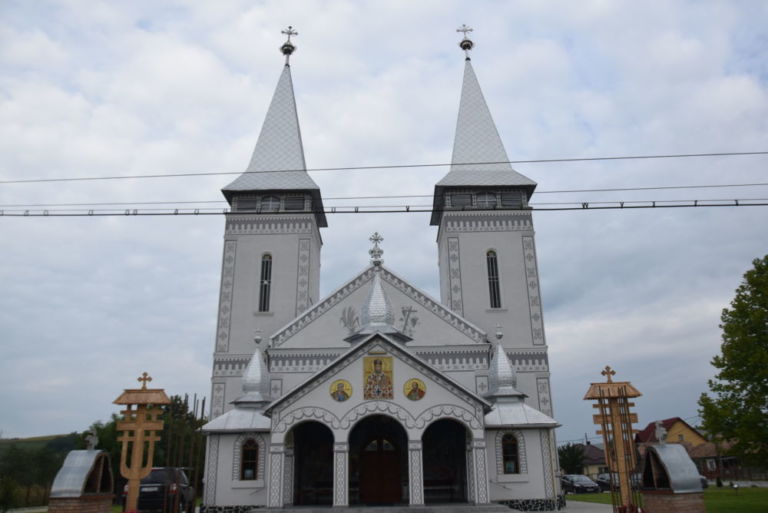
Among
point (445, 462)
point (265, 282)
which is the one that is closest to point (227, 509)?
point (445, 462)

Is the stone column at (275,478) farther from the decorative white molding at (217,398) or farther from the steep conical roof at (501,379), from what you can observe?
the decorative white molding at (217,398)

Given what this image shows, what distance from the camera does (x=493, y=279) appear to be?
33375 mm

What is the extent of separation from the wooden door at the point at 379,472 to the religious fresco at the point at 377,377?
4.01 meters

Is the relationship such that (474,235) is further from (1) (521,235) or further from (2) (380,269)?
(2) (380,269)

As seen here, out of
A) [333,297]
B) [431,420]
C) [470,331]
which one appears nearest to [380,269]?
[333,297]

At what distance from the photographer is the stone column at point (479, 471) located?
67.7 feet

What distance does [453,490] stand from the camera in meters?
24.1

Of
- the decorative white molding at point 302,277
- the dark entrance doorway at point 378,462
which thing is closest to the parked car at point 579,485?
the dark entrance doorway at point 378,462

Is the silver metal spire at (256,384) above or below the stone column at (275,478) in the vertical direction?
above

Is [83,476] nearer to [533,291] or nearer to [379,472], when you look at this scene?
[379,472]

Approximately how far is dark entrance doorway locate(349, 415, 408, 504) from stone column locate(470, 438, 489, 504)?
350 centimetres

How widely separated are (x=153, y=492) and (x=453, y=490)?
1098cm

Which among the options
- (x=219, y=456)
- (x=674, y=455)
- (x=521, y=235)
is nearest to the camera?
(x=674, y=455)

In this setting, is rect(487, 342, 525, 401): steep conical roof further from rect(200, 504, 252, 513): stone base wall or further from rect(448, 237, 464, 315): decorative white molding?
rect(200, 504, 252, 513): stone base wall
